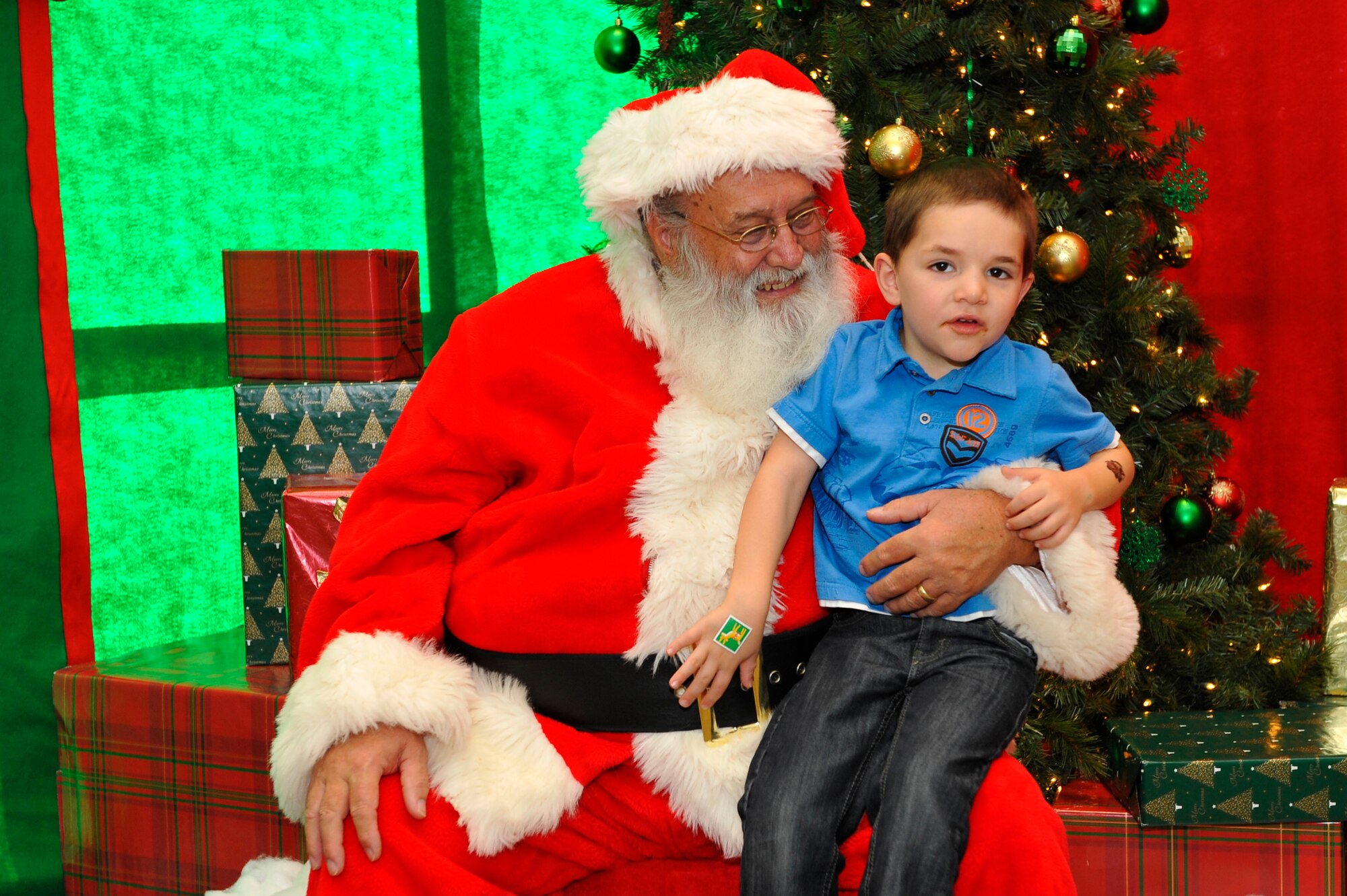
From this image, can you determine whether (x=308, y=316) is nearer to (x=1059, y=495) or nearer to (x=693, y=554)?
(x=693, y=554)

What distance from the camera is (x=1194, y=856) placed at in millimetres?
→ 2240

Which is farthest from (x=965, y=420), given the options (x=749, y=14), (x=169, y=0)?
(x=169, y=0)

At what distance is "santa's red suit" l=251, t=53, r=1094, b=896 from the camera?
169 cm

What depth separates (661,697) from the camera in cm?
179

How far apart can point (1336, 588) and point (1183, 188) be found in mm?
1097

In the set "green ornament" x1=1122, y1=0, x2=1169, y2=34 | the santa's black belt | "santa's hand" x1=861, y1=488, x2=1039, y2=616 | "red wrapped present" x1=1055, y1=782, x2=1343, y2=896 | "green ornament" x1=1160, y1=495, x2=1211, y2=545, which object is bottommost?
"red wrapped present" x1=1055, y1=782, x2=1343, y2=896

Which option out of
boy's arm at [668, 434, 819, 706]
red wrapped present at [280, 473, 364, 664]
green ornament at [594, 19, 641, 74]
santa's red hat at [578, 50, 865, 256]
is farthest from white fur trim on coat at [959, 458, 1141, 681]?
green ornament at [594, 19, 641, 74]

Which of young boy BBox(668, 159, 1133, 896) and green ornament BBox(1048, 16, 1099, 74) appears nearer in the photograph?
young boy BBox(668, 159, 1133, 896)

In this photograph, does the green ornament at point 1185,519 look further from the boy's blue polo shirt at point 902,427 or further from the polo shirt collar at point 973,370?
the polo shirt collar at point 973,370

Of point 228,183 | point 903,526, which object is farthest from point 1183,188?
point 228,183

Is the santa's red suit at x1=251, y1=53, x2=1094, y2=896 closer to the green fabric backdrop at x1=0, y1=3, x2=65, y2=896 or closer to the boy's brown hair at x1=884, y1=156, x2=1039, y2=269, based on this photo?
the boy's brown hair at x1=884, y1=156, x2=1039, y2=269

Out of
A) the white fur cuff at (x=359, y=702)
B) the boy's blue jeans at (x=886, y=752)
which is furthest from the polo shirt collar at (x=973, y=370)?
the white fur cuff at (x=359, y=702)

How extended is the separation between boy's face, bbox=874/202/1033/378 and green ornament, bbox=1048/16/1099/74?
1181 millimetres

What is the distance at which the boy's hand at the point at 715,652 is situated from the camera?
1.63 m
